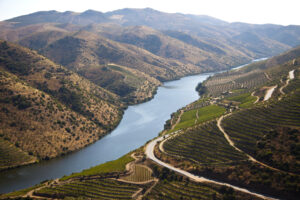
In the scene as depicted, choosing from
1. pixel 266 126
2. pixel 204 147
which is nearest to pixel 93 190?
pixel 204 147

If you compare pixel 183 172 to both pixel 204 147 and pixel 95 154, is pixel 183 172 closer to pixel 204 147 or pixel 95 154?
pixel 204 147

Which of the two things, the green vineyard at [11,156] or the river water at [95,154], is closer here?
the river water at [95,154]

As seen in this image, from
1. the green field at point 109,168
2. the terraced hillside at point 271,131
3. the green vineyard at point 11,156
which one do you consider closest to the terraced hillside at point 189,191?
the terraced hillside at point 271,131

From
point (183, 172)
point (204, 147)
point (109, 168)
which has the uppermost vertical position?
point (204, 147)

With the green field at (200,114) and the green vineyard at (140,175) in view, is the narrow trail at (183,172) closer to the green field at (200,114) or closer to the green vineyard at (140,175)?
the green vineyard at (140,175)

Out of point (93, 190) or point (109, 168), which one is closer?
point (93, 190)

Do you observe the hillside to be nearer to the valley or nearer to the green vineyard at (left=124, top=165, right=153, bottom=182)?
the valley

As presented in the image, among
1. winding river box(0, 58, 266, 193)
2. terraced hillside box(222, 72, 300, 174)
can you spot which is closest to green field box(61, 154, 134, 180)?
winding river box(0, 58, 266, 193)
